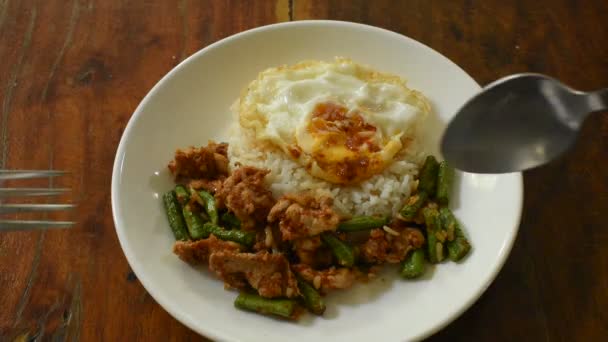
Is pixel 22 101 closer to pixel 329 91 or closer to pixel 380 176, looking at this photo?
pixel 329 91

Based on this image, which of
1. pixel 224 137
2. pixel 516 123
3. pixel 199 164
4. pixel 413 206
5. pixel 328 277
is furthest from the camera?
pixel 224 137

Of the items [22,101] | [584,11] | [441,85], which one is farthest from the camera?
[584,11]

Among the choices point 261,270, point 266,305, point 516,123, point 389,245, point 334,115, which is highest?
point 516,123

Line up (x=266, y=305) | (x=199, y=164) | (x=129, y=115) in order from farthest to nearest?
1. (x=129, y=115)
2. (x=199, y=164)
3. (x=266, y=305)

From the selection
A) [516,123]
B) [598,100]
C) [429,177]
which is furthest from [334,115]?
[598,100]

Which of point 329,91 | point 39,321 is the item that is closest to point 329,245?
point 329,91

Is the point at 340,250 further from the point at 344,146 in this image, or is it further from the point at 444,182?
the point at 444,182

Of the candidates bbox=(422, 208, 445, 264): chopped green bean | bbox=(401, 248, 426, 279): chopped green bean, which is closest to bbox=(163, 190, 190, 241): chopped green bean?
bbox=(401, 248, 426, 279): chopped green bean
